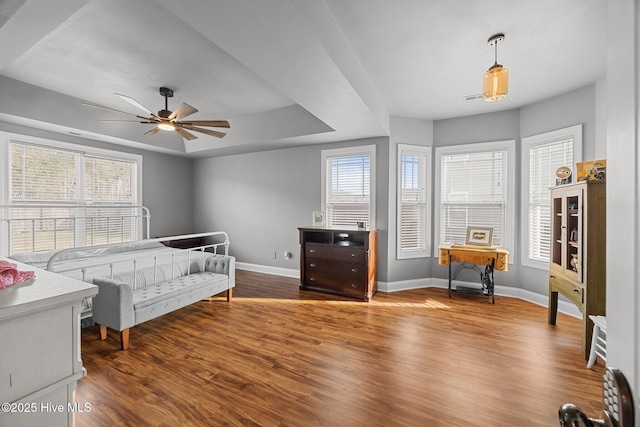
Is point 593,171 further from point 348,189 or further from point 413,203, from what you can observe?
point 348,189

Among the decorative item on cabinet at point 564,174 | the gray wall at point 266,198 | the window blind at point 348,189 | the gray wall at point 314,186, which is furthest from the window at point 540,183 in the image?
the window blind at point 348,189

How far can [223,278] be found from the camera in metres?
3.61

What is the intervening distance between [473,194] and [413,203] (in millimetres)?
892

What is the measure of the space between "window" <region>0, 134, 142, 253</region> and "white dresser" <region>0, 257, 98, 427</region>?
4160 millimetres

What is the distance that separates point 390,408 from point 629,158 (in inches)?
72.6

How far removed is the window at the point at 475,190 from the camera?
13.2 feet

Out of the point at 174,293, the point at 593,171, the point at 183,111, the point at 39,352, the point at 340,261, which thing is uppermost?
the point at 183,111

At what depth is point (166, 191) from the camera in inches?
225

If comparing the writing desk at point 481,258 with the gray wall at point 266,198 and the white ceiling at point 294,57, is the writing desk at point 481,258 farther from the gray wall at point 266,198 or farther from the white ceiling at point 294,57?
the white ceiling at point 294,57

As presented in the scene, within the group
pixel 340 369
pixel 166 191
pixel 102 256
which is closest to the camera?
pixel 340 369

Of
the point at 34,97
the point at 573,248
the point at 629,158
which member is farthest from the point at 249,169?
the point at 629,158

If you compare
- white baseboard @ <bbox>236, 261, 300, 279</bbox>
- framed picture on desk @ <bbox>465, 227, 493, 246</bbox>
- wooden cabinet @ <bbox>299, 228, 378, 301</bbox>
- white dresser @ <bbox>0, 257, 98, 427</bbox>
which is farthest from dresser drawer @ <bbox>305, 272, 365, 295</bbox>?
white dresser @ <bbox>0, 257, 98, 427</bbox>

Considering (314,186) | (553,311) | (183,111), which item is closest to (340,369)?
(553,311)

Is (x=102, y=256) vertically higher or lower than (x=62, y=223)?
lower
